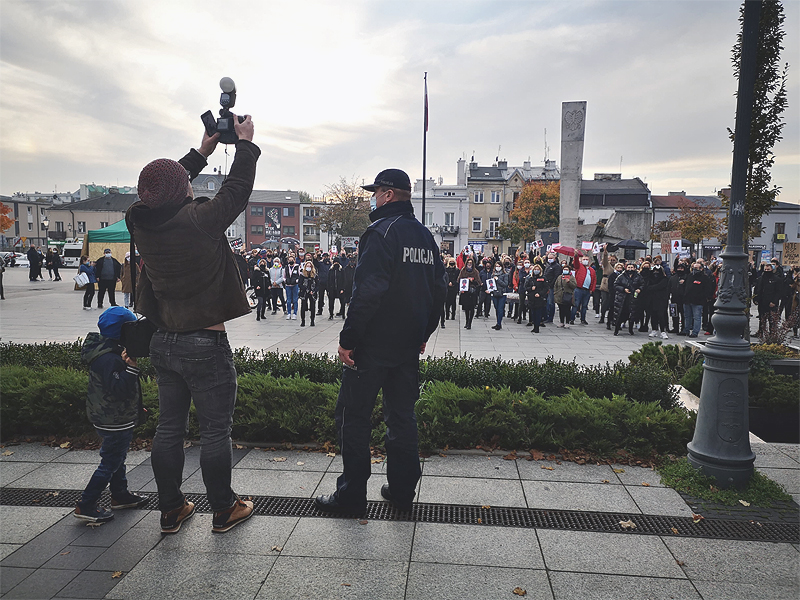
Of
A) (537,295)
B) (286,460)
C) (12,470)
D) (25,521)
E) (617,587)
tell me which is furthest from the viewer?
(537,295)

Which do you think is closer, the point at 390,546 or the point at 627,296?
the point at 390,546

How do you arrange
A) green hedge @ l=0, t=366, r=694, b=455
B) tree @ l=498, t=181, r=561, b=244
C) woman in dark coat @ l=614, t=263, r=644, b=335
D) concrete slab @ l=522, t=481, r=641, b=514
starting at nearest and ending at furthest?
concrete slab @ l=522, t=481, r=641, b=514, green hedge @ l=0, t=366, r=694, b=455, woman in dark coat @ l=614, t=263, r=644, b=335, tree @ l=498, t=181, r=561, b=244

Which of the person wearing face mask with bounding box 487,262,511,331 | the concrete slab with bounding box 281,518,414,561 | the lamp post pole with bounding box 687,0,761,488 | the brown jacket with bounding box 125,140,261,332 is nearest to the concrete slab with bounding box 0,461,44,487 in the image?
the brown jacket with bounding box 125,140,261,332

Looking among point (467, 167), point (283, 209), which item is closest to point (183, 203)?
point (467, 167)

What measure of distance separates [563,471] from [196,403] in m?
2.97

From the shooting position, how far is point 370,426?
3.85 meters

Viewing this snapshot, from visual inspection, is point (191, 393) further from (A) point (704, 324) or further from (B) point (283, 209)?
Result: (B) point (283, 209)

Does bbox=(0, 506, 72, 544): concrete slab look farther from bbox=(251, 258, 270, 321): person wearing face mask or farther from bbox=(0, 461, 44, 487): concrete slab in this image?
bbox=(251, 258, 270, 321): person wearing face mask

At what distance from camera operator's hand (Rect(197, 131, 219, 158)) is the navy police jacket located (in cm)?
107

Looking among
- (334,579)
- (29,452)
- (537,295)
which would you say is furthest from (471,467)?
(537,295)

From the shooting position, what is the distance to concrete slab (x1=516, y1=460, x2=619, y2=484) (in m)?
4.63

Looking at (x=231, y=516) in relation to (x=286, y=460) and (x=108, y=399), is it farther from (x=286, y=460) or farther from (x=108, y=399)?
(x=286, y=460)

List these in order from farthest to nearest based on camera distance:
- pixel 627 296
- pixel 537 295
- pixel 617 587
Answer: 1. pixel 537 295
2. pixel 627 296
3. pixel 617 587

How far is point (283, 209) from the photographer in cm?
9000
